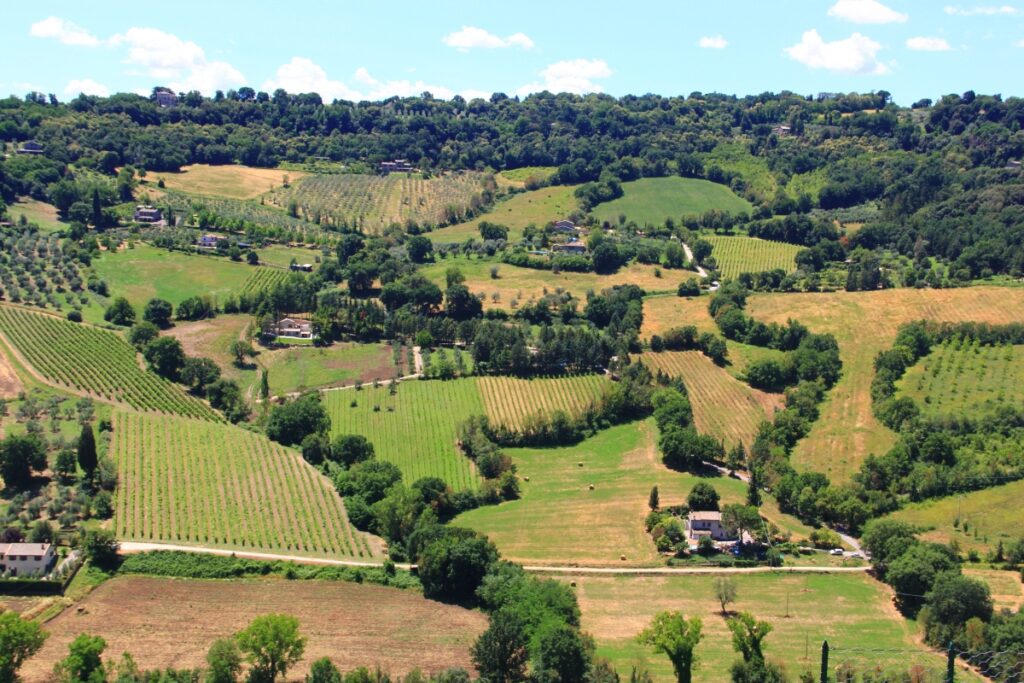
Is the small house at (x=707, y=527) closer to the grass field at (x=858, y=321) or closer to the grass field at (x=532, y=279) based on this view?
the grass field at (x=858, y=321)

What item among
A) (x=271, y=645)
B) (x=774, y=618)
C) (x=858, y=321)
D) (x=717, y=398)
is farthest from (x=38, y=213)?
(x=774, y=618)

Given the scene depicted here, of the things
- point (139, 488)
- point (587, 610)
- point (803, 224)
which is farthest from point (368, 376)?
point (803, 224)

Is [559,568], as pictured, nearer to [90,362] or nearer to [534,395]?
[534,395]

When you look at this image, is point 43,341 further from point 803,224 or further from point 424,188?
point 803,224

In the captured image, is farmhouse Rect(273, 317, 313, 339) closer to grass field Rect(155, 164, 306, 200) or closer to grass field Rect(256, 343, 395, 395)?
grass field Rect(256, 343, 395, 395)

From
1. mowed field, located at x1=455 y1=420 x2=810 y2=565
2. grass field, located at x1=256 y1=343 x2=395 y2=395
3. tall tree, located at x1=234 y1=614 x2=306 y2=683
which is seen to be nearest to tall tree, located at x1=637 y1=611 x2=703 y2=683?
mowed field, located at x1=455 y1=420 x2=810 y2=565

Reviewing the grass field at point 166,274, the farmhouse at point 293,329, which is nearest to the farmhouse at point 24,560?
the farmhouse at point 293,329
